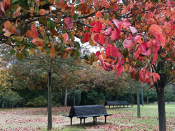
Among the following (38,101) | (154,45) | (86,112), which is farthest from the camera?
(38,101)

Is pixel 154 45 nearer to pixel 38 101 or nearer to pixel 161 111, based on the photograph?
pixel 161 111

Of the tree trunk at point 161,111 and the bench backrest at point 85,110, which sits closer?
the tree trunk at point 161,111

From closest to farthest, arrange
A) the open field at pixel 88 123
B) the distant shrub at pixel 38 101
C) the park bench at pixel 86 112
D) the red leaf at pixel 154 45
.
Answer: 1. the red leaf at pixel 154 45
2. the open field at pixel 88 123
3. the park bench at pixel 86 112
4. the distant shrub at pixel 38 101

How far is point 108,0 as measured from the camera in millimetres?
4086

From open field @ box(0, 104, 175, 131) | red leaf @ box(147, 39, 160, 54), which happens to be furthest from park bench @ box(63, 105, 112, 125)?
red leaf @ box(147, 39, 160, 54)

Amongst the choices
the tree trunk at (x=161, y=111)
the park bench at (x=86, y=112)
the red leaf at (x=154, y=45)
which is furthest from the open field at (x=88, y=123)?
the red leaf at (x=154, y=45)

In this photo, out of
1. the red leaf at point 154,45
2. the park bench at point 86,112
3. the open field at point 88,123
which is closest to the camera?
the red leaf at point 154,45

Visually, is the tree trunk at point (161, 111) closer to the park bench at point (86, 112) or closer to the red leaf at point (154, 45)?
the park bench at point (86, 112)

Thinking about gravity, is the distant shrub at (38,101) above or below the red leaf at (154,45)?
below

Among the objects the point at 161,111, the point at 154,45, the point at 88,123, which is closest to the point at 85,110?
the point at 88,123

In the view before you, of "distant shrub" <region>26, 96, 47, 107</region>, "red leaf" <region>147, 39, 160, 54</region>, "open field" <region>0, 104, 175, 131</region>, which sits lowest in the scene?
"distant shrub" <region>26, 96, 47, 107</region>

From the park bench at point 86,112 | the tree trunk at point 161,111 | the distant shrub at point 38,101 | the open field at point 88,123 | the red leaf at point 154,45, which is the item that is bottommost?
the distant shrub at point 38,101

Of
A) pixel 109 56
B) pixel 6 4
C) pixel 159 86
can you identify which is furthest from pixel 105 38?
pixel 159 86

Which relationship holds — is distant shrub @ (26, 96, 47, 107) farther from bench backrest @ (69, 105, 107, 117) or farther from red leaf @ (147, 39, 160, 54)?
red leaf @ (147, 39, 160, 54)
